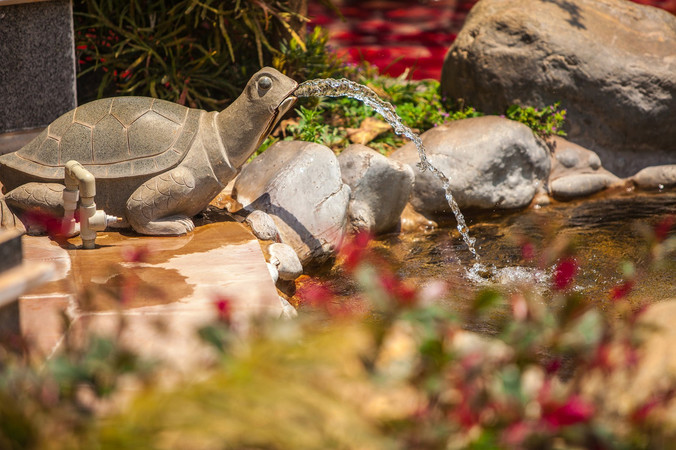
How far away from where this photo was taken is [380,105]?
5168mm

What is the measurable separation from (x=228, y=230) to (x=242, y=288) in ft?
3.22

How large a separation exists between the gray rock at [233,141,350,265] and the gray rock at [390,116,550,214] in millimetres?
1043

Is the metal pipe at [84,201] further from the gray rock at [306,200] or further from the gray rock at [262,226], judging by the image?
the gray rock at [306,200]

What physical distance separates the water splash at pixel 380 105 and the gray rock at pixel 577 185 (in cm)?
110

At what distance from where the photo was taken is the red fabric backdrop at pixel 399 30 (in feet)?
30.7

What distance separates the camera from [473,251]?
207 inches

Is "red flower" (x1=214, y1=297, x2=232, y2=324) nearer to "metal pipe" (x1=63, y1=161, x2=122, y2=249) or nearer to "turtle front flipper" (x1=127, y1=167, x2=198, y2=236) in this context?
"metal pipe" (x1=63, y1=161, x2=122, y2=249)

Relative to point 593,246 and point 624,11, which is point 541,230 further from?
point 624,11

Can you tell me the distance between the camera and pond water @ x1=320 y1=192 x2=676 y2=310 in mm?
4672

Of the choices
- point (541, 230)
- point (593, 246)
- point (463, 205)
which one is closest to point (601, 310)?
point (593, 246)

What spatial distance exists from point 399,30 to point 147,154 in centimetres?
721

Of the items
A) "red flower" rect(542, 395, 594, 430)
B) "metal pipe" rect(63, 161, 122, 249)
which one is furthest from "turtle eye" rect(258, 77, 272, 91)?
"red flower" rect(542, 395, 594, 430)

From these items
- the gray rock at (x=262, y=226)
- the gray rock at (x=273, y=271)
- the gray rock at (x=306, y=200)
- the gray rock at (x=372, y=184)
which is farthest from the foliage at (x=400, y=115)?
the gray rock at (x=273, y=271)

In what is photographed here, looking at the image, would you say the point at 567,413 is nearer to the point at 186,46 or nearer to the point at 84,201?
the point at 84,201
